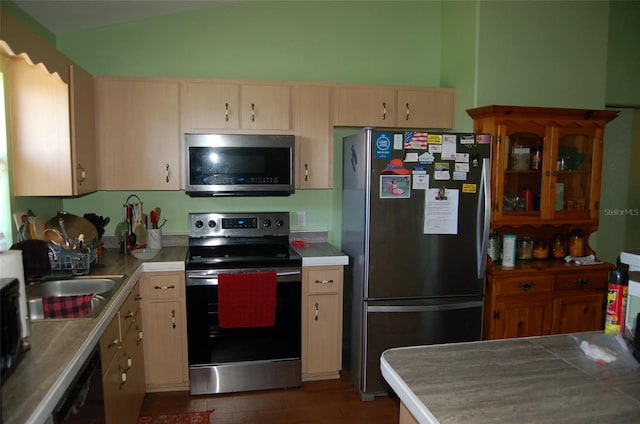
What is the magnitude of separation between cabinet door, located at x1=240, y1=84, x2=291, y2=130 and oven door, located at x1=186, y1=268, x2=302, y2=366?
1012 millimetres

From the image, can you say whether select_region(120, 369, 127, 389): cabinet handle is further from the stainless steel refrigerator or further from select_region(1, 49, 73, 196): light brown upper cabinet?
the stainless steel refrigerator

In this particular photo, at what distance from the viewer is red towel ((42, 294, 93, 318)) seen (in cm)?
205

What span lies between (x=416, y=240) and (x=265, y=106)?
1.35 metres

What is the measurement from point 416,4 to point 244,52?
139cm

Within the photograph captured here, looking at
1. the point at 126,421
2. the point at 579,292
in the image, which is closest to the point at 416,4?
the point at 579,292

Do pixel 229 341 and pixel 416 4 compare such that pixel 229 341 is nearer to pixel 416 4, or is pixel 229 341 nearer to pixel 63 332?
pixel 63 332

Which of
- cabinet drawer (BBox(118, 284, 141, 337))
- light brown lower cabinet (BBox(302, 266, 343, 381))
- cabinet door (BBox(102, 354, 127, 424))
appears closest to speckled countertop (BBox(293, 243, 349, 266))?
light brown lower cabinet (BBox(302, 266, 343, 381))

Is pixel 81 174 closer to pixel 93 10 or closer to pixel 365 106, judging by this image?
pixel 93 10

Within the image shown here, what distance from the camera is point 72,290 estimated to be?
2.29 meters

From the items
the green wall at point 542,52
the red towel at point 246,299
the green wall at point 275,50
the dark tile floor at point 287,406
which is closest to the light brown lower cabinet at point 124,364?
the dark tile floor at point 287,406

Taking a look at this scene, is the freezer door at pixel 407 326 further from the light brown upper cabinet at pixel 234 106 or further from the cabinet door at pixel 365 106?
the light brown upper cabinet at pixel 234 106

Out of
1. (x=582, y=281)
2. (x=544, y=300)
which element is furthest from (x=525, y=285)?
(x=582, y=281)

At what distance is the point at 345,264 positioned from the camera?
119 inches

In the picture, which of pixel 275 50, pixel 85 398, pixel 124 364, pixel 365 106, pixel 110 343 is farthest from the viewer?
pixel 275 50
